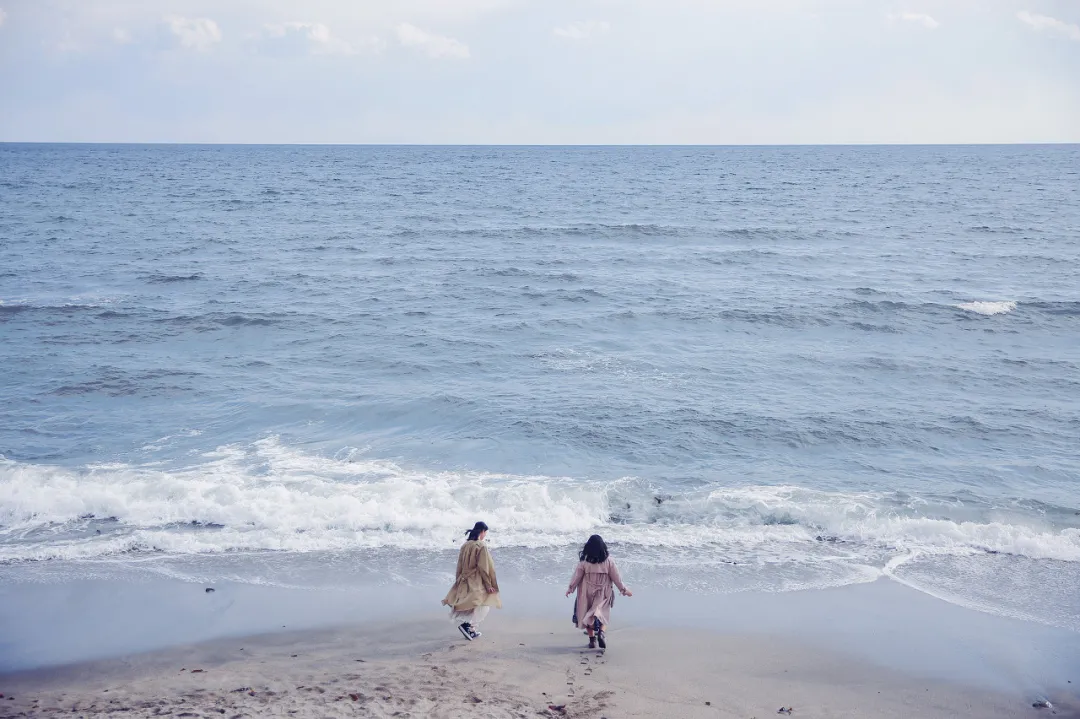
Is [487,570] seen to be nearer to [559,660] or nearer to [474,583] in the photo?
[474,583]

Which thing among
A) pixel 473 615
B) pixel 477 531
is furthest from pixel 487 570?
pixel 473 615

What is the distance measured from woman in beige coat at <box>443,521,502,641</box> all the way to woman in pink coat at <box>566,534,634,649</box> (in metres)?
0.90

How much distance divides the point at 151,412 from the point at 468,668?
11877mm

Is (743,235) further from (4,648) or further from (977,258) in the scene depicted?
(4,648)

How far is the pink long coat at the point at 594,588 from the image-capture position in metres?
8.88

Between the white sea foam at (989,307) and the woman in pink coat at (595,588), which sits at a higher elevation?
the white sea foam at (989,307)

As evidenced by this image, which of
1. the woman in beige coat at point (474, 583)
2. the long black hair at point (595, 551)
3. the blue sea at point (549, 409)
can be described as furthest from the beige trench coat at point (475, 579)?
the blue sea at point (549, 409)

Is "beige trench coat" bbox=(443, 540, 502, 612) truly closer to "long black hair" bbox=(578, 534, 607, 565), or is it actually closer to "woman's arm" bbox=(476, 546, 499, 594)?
"woman's arm" bbox=(476, 546, 499, 594)

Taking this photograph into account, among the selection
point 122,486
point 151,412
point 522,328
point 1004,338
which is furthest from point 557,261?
point 122,486

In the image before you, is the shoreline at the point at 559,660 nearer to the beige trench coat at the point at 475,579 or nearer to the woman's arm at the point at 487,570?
the beige trench coat at the point at 475,579

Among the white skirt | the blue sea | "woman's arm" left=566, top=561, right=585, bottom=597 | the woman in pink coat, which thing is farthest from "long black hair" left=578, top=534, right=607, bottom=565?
the blue sea

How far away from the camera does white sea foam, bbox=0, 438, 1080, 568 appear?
11.8 metres

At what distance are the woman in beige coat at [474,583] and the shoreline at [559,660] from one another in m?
0.34

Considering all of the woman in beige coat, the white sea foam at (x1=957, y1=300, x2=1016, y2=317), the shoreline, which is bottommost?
the shoreline
